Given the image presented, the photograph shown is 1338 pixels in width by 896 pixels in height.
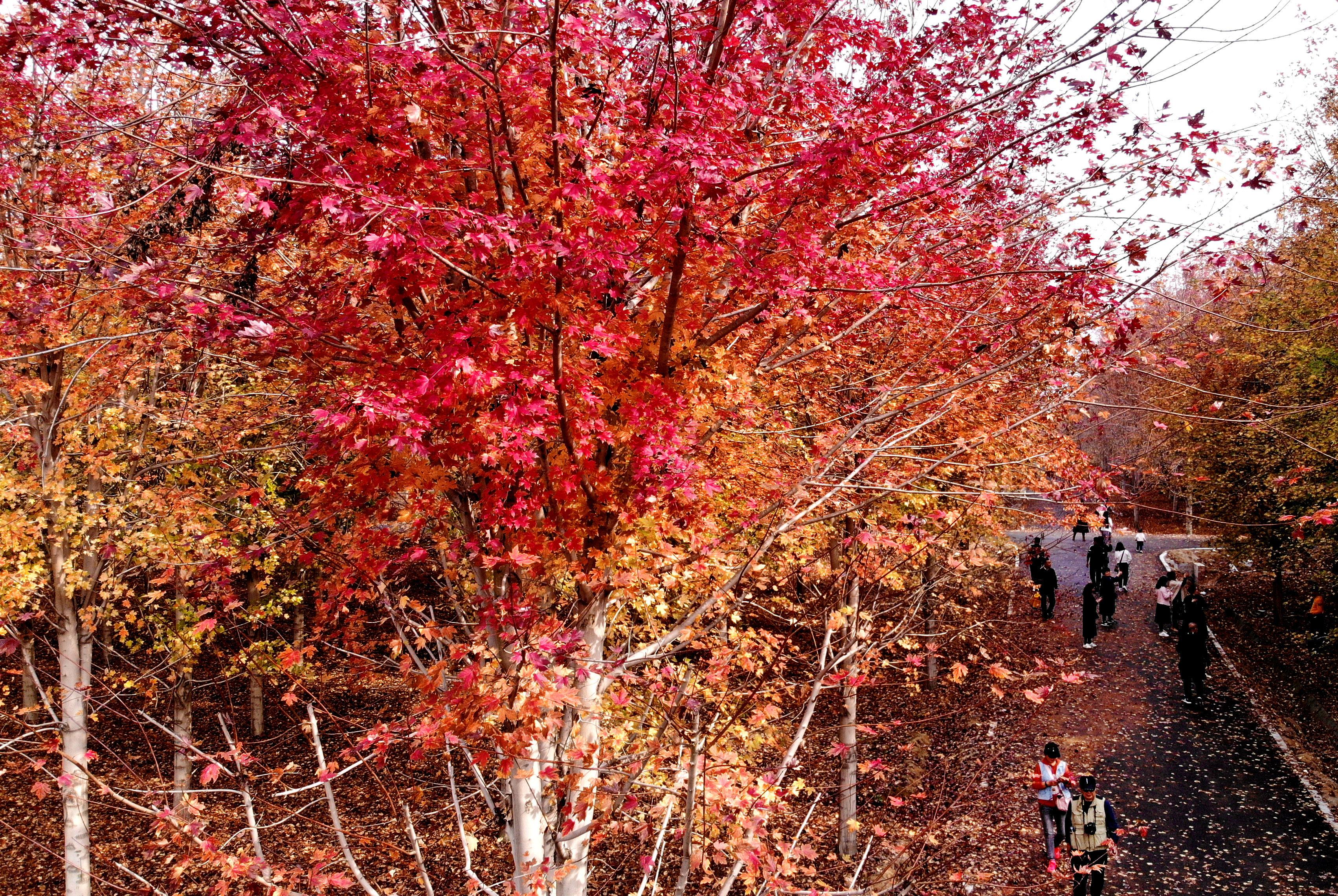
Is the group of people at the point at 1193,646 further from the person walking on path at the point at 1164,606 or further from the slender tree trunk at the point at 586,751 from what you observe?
the slender tree trunk at the point at 586,751

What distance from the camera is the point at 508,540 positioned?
169 inches

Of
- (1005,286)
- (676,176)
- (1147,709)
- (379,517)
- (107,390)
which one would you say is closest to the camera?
(676,176)

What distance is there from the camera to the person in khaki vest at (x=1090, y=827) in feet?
25.6

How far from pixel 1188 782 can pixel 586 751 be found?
1136cm

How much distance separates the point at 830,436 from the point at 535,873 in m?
4.27

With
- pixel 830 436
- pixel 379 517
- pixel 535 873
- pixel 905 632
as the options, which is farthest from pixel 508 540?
pixel 830 436

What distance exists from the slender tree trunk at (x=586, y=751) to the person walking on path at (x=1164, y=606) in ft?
52.2

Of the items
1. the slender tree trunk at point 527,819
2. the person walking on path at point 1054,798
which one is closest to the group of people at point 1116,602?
the person walking on path at point 1054,798

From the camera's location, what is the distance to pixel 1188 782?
11.1 m

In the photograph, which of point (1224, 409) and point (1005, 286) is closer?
point (1005, 286)

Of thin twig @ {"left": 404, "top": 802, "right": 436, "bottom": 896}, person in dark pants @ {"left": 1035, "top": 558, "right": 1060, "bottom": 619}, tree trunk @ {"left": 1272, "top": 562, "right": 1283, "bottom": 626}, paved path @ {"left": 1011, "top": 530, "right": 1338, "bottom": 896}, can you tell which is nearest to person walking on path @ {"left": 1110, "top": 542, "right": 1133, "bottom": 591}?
person in dark pants @ {"left": 1035, "top": 558, "right": 1060, "bottom": 619}

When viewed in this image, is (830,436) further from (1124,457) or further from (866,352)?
(1124,457)

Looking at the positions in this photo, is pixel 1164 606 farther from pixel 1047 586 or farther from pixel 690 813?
pixel 690 813

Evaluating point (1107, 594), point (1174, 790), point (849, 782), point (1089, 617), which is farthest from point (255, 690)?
point (1107, 594)
